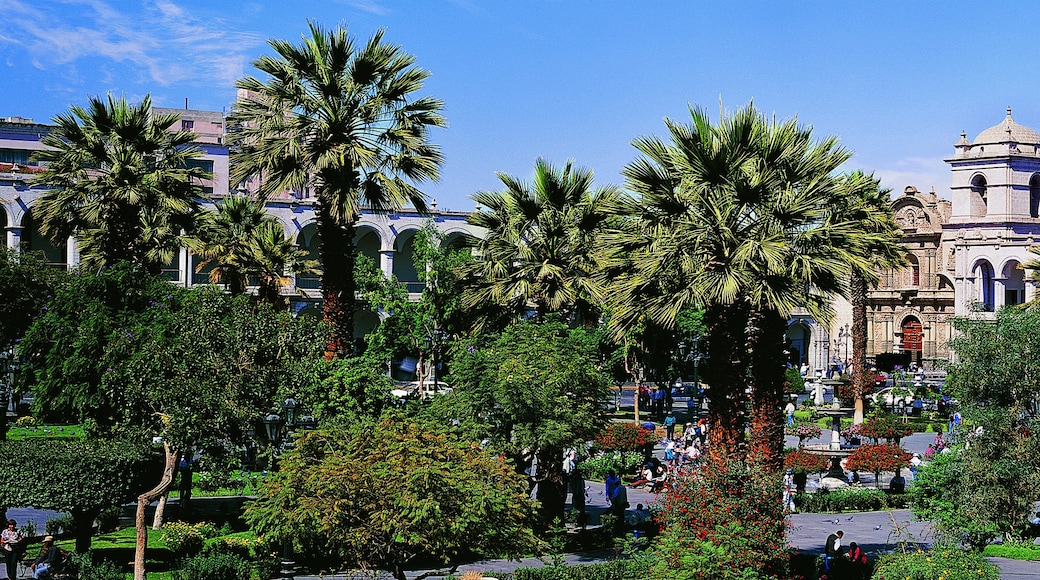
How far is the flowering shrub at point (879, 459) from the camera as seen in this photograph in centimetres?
3219

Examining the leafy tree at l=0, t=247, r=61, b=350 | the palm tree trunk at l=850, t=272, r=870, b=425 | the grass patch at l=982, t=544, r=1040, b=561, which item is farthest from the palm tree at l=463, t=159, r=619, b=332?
the palm tree trunk at l=850, t=272, r=870, b=425

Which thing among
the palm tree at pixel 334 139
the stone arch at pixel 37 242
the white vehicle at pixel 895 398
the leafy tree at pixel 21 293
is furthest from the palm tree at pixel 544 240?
the stone arch at pixel 37 242

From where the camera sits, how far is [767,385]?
65.0ft

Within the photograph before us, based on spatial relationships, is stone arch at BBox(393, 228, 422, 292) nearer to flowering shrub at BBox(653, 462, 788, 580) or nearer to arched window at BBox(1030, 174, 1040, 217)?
arched window at BBox(1030, 174, 1040, 217)

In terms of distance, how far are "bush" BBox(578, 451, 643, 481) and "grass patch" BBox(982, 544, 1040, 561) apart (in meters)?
11.5

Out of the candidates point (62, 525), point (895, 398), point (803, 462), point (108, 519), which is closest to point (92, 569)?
point (62, 525)

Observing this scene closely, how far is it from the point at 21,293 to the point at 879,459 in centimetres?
2610

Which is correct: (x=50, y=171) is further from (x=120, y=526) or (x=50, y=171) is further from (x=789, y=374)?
(x=789, y=374)

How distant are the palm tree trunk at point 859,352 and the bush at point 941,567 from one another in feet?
95.8

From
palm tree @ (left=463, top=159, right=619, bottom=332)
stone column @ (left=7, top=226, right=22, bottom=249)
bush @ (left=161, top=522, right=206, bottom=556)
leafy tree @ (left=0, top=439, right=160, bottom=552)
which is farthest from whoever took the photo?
stone column @ (left=7, top=226, right=22, bottom=249)

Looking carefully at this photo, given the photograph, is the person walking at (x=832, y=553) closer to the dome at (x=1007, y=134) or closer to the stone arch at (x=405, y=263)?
the stone arch at (x=405, y=263)

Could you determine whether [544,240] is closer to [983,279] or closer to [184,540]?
[184,540]

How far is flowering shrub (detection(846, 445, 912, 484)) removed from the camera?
32.2 m

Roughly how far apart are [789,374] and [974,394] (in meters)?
35.0
